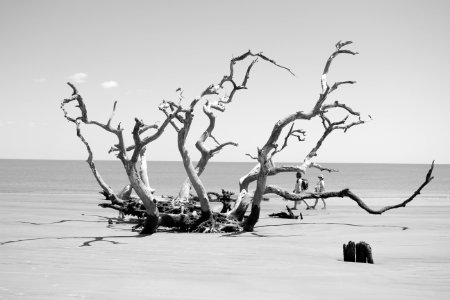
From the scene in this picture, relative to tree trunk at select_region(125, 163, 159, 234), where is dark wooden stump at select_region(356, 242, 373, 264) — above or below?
below

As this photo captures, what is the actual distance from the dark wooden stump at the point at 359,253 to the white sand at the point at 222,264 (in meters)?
0.20

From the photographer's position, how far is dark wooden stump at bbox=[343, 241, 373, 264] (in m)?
8.27

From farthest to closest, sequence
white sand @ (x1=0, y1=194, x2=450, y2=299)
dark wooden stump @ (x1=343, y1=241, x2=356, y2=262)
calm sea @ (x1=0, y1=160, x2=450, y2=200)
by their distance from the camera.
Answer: calm sea @ (x1=0, y1=160, x2=450, y2=200) < dark wooden stump @ (x1=343, y1=241, x2=356, y2=262) < white sand @ (x1=0, y1=194, x2=450, y2=299)

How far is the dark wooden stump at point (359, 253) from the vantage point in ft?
27.1

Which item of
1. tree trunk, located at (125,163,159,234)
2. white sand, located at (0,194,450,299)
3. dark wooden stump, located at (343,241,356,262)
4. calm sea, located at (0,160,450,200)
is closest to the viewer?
white sand, located at (0,194,450,299)

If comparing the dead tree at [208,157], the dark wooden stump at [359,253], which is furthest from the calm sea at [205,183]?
the dark wooden stump at [359,253]

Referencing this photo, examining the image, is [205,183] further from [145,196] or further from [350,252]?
[350,252]

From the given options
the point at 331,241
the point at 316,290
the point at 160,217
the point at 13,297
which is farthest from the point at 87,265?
the point at 331,241

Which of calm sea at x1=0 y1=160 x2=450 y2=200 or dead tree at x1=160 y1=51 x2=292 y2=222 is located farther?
calm sea at x1=0 y1=160 x2=450 y2=200

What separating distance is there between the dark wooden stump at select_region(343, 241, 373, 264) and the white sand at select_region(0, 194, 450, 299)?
0.20 meters

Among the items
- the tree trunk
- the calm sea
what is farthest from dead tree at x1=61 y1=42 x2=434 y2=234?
the calm sea

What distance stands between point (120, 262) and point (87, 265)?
0.54 metres

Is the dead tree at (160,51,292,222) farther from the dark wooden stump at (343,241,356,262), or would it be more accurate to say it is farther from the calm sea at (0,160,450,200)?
the calm sea at (0,160,450,200)

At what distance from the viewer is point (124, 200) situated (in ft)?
47.8
